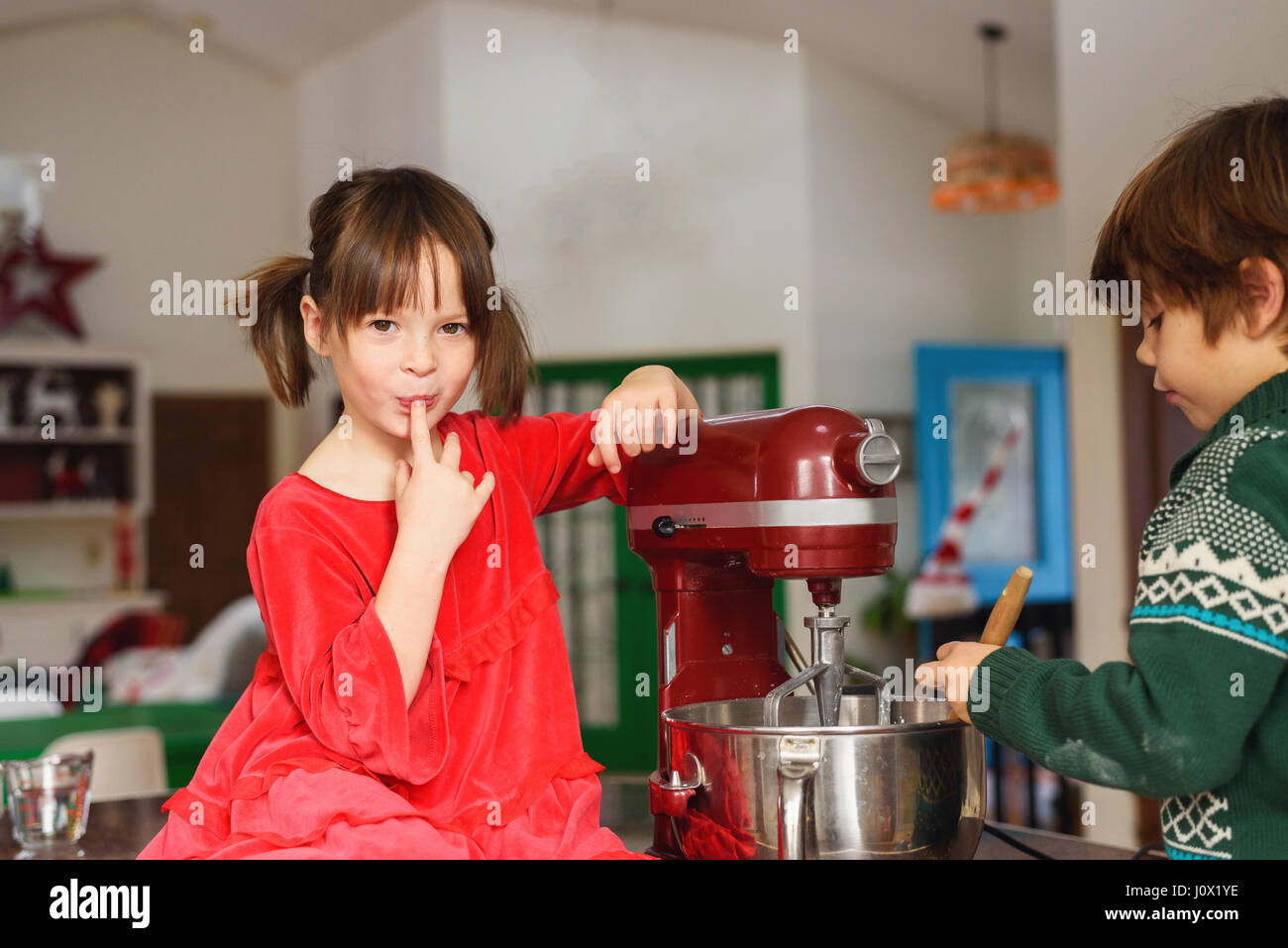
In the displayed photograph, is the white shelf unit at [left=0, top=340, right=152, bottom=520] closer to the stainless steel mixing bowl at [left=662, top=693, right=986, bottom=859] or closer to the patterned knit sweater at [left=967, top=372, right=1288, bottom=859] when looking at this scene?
the stainless steel mixing bowl at [left=662, top=693, right=986, bottom=859]

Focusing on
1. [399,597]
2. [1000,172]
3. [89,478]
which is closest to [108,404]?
[89,478]

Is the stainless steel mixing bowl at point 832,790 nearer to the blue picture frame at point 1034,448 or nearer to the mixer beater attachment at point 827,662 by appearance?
the mixer beater attachment at point 827,662

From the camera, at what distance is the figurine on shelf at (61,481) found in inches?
263

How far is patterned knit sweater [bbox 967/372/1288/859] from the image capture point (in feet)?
2.29

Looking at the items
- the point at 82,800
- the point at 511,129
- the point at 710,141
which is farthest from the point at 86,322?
the point at 82,800

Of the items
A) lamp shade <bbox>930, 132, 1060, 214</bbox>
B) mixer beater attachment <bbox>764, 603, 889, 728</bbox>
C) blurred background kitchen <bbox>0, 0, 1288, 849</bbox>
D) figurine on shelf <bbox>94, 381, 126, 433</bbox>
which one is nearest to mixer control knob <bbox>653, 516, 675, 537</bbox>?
mixer beater attachment <bbox>764, 603, 889, 728</bbox>

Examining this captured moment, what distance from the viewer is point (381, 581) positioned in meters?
0.87

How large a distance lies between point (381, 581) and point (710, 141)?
15.2ft

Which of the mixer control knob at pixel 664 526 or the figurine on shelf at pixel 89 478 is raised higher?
the figurine on shelf at pixel 89 478

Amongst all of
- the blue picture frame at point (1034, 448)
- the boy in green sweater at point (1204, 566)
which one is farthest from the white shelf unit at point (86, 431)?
the boy in green sweater at point (1204, 566)

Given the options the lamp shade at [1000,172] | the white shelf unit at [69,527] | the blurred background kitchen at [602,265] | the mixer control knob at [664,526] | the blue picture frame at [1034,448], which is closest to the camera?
the mixer control knob at [664,526]

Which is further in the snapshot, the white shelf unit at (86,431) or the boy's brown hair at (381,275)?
the white shelf unit at (86,431)

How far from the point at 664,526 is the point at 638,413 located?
0.10 m

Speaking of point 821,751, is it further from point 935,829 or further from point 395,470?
point 395,470
